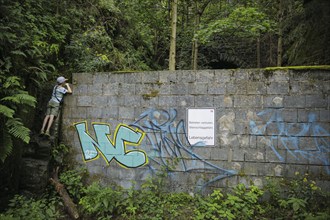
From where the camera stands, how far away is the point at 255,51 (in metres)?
11.0

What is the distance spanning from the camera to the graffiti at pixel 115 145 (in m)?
4.93

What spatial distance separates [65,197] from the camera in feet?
15.6

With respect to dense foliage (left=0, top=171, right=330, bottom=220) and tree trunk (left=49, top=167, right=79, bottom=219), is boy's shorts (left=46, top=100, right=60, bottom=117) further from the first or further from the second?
dense foliage (left=0, top=171, right=330, bottom=220)

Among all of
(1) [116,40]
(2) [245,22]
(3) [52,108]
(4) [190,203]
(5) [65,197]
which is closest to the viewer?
(4) [190,203]

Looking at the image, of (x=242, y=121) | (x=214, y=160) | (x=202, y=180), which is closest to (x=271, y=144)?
(x=242, y=121)

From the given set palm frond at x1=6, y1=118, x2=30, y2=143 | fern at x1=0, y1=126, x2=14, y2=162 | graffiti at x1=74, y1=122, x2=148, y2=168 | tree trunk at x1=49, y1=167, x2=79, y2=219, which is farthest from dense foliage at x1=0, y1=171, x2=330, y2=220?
palm frond at x1=6, y1=118, x2=30, y2=143

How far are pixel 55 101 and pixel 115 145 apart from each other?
5.05 ft

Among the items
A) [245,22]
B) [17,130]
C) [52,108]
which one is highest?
[245,22]

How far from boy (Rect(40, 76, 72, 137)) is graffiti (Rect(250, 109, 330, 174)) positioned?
3714 mm

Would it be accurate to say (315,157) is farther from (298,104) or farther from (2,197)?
(2,197)

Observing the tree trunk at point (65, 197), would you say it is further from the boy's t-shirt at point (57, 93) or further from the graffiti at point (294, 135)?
the graffiti at point (294, 135)

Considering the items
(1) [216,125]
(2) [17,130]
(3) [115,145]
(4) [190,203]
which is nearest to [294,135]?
(1) [216,125]

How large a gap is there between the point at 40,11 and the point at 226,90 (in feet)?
16.3

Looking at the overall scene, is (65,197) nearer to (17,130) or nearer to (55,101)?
(17,130)
